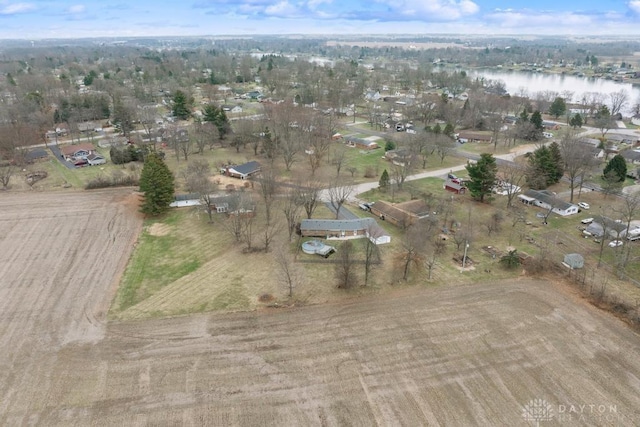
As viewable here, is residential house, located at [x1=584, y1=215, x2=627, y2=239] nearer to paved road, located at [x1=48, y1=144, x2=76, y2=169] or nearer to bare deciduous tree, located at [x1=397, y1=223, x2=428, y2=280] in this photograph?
bare deciduous tree, located at [x1=397, y1=223, x2=428, y2=280]

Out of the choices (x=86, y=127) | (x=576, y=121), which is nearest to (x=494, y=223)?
(x=576, y=121)

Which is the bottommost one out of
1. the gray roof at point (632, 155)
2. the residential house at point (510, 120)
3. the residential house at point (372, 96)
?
the gray roof at point (632, 155)

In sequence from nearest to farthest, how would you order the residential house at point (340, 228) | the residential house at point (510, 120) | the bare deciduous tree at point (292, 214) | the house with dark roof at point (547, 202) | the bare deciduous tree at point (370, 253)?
the bare deciduous tree at point (370, 253) < the bare deciduous tree at point (292, 214) < the residential house at point (340, 228) < the house with dark roof at point (547, 202) < the residential house at point (510, 120)

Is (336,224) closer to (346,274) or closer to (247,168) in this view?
(346,274)

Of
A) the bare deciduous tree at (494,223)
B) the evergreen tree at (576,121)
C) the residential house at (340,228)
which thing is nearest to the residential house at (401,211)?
the residential house at (340,228)

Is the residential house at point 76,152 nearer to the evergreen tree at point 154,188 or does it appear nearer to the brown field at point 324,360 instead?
the evergreen tree at point 154,188

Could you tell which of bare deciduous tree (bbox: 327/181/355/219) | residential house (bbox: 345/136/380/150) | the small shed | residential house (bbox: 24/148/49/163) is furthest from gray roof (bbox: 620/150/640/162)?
residential house (bbox: 24/148/49/163)

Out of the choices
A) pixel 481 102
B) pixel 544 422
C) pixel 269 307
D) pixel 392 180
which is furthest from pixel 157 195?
pixel 481 102
